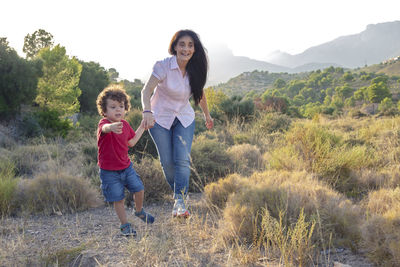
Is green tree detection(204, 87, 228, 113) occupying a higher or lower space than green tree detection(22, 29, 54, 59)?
lower

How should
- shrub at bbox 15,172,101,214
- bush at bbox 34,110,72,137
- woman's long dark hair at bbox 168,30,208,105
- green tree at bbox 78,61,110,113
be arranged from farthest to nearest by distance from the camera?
green tree at bbox 78,61,110,113 < bush at bbox 34,110,72,137 < shrub at bbox 15,172,101,214 < woman's long dark hair at bbox 168,30,208,105

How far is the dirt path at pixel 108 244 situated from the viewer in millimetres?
2305

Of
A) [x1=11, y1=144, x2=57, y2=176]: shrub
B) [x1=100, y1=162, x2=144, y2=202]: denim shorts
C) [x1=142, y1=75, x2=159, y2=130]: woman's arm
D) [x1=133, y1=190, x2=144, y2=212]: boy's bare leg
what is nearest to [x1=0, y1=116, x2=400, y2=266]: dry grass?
[x1=133, y1=190, x2=144, y2=212]: boy's bare leg

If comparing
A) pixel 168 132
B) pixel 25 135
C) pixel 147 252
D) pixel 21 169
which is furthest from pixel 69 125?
pixel 147 252

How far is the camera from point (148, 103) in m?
3.10

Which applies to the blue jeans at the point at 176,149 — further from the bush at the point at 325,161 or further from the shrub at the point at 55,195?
the bush at the point at 325,161

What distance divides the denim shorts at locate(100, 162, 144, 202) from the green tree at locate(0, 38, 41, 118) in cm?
1092

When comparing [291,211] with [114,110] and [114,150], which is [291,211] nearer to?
[114,150]

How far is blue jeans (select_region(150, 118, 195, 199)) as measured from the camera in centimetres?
340

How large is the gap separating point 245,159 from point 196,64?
8.63 ft

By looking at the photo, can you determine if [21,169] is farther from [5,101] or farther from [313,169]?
[5,101]

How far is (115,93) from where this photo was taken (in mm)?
2854

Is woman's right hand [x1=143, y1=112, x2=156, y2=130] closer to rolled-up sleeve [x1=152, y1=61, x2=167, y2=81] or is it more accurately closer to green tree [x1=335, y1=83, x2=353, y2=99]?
rolled-up sleeve [x1=152, y1=61, x2=167, y2=81]

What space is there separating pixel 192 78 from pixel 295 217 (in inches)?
69.5
